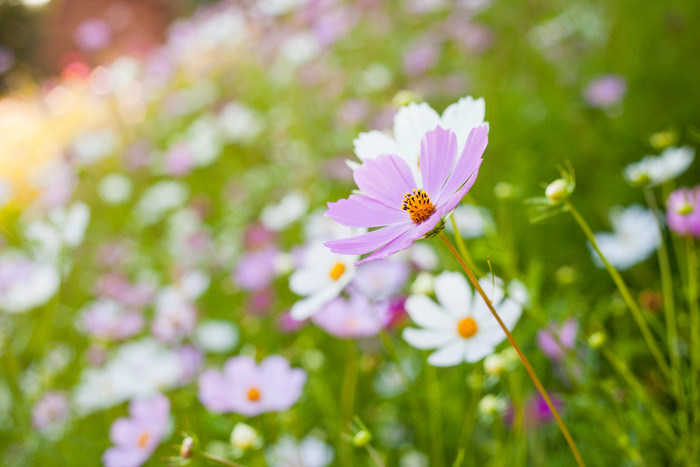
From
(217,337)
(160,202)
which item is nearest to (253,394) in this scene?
(217,337)

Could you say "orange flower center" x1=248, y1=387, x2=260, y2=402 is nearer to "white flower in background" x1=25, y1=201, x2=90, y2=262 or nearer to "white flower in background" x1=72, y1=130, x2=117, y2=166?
"white flower in background" x1=25, y1=201, x2=90, y2=262

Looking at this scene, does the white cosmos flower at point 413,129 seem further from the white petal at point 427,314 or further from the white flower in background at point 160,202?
the white flower in background at point 160,202

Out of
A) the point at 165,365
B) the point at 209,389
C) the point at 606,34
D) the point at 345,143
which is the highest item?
the point at 209,389

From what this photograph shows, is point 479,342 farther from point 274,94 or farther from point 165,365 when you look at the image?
point 274,94

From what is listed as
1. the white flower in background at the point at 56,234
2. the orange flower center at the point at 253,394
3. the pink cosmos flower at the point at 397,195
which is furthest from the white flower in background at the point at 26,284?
the pink cosmos flower at the point at 397,195

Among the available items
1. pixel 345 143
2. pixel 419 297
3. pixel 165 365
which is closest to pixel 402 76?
pixel 345 143

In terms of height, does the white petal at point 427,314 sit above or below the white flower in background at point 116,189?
above

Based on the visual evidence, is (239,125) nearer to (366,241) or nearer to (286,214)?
(286,214)
